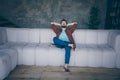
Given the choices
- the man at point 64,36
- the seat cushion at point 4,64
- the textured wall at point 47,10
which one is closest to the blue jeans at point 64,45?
the man at point 64,36

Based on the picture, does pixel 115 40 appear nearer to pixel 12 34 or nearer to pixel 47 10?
pixel 12 34

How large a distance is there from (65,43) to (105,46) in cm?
103

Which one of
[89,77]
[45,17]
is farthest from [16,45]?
[45,17]

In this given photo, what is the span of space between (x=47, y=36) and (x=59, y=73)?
1201 mm

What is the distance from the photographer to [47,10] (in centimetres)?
980

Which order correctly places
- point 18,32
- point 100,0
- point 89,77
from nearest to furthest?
point 89,77, point 18,32, point 100,0

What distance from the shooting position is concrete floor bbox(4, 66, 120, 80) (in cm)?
429

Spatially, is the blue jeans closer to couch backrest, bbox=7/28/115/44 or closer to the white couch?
the white couch

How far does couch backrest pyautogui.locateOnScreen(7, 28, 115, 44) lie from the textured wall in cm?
452

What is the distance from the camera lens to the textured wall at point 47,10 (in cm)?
971

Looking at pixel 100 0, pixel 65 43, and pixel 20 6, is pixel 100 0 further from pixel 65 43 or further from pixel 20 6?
pixel 65 43

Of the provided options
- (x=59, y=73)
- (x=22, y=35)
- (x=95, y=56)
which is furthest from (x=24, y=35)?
(x=95, y=56)

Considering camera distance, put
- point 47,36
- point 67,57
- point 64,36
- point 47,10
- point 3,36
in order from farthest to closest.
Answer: point 47,10, point 47,36, point 3,36, point 64,36, point 67,57

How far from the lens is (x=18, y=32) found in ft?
17.7
